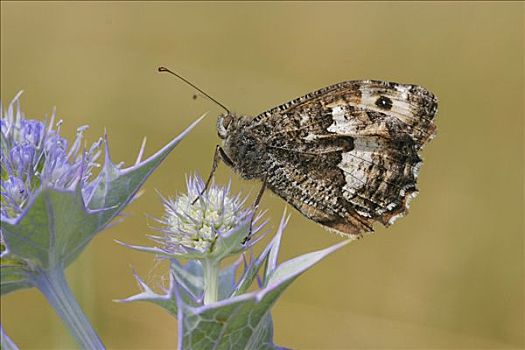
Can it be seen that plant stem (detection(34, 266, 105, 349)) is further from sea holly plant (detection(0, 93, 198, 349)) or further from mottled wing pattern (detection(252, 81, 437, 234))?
mottled wing pattern (detection(252, 81, 437, 234))

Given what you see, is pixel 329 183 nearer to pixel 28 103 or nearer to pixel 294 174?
pixel 294 174

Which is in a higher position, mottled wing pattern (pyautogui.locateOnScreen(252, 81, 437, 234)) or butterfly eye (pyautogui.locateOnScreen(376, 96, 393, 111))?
butterfly eye (pyautogui.locateOnScreen(376, 96, 393, 111))

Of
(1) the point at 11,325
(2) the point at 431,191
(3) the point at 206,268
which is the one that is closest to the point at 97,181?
(3) the point at 206,268

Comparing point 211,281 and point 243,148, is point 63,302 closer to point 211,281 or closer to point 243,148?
point 211,281

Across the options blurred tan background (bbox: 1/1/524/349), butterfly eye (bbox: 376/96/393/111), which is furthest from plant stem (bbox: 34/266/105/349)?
blurred tan background (bbox: 1/1/524/349)

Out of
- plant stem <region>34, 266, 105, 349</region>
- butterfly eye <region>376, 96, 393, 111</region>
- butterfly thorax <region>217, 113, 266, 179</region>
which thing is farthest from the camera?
butterfly eye <region>376, 96, 393, 111</region>

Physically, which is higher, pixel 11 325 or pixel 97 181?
pixel 97 181

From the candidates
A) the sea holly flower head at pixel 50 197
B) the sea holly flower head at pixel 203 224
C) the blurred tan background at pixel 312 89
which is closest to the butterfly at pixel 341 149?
the sea holly flower head at pixel 203 224
